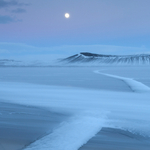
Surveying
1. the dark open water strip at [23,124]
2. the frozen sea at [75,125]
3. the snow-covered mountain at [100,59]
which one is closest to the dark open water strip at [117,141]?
the frozen sea at [75,125]

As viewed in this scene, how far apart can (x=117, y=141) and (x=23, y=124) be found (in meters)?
1.58

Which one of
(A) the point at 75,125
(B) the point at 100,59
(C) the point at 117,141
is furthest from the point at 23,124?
(B) the point at 100,59

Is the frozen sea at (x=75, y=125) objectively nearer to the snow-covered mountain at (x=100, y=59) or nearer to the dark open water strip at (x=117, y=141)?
the dark open water strip at (x=117, y=141)

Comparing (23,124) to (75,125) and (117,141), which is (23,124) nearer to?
(75,125)

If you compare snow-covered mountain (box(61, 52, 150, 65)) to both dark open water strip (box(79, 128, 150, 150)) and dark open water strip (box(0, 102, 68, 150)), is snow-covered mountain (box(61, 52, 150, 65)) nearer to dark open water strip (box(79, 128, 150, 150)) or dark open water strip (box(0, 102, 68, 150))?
dark open water strip (box(0, 102, 68, 150))

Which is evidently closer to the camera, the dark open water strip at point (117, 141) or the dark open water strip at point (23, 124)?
the dark open water strip at point (117, 141)

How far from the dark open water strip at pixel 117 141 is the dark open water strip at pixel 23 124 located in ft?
2.44

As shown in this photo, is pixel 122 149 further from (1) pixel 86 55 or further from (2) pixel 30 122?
(1) pixel 86 55

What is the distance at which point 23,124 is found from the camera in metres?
3.90

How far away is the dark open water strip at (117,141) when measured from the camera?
2924 mm

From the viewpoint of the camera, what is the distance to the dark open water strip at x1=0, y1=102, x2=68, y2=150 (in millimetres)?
3105

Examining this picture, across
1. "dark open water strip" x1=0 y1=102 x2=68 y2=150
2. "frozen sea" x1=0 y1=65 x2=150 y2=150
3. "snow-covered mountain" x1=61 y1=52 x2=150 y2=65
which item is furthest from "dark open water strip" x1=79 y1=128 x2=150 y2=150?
"snow-covered mountain" x1=61 y1=52 x2=150 y2=65

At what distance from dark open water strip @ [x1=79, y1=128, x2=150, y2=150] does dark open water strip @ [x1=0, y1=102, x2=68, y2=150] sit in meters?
0.74

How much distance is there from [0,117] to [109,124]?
6.39 ft
